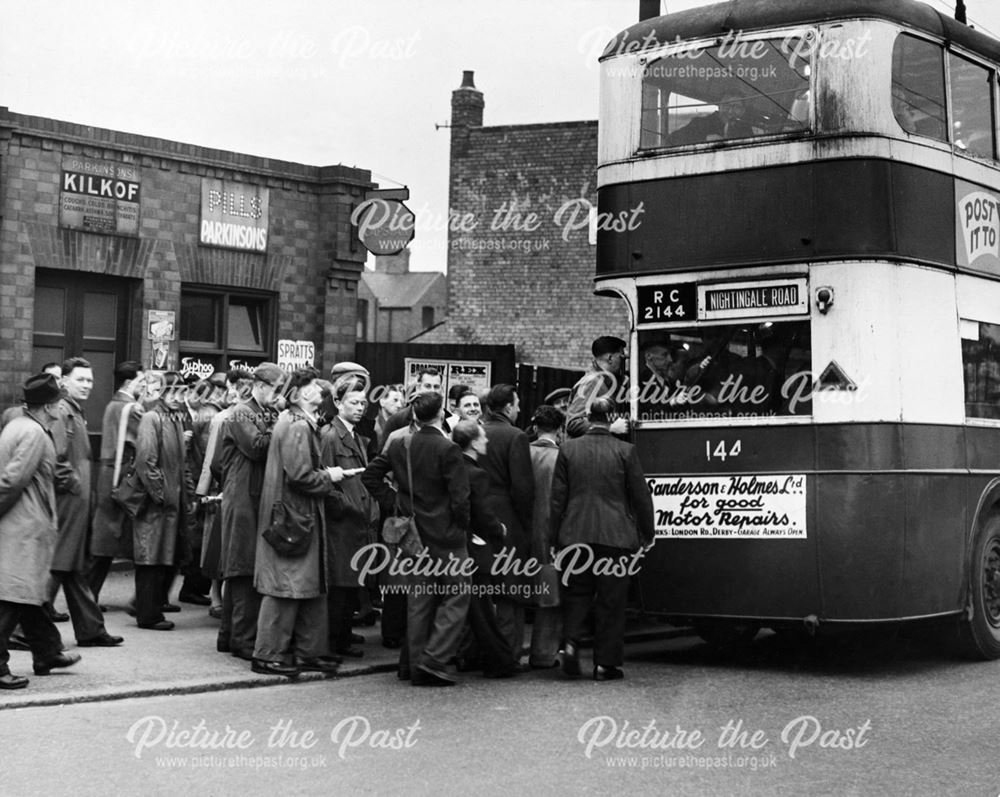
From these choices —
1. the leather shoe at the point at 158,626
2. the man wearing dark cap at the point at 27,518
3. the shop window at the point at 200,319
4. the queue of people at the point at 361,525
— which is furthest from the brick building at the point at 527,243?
the man wearing dark cap at the point at 27,518

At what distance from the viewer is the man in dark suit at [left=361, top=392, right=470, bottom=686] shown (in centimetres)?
938

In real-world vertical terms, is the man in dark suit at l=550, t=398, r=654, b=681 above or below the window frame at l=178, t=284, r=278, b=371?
below

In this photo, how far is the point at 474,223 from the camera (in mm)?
36375

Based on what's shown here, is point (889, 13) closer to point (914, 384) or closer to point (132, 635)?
point (914, 384)

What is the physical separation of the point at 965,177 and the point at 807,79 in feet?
5.64

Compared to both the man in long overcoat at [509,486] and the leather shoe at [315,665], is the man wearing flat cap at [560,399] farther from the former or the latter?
Result: the leather shoe at [315,665]

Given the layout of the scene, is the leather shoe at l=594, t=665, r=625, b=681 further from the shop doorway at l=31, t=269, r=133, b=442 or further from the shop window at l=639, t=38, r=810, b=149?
the shop doorway at l=31, t=269, r=133, b=442

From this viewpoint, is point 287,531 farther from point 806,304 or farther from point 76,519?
point 806,304

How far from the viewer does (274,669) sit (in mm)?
9438

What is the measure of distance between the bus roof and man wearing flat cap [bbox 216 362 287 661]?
3.96 meters

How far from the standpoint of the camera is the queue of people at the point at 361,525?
29.7 ft

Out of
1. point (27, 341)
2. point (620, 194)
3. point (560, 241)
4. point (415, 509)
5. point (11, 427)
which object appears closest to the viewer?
point (11, 427)

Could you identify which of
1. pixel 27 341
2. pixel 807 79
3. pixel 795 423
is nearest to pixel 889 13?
pixel 807 79

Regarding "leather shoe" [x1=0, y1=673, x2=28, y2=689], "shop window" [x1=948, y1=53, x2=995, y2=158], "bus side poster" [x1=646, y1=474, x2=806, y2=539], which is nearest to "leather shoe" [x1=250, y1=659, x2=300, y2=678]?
"leather shoe" [x1=0, y1=673, x2=28, y2=689]
